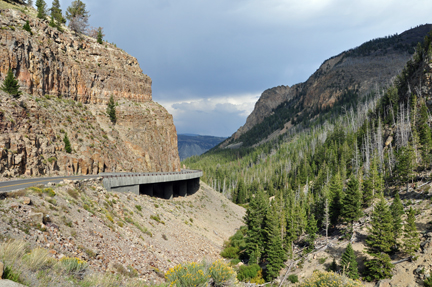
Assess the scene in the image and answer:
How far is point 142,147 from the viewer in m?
50.8

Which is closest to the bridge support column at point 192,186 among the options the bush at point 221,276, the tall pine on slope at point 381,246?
the tall pine on slope at point 381,246

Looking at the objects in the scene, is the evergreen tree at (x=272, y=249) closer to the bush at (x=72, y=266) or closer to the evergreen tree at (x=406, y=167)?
the evergreen tree at (x=406, y=167)

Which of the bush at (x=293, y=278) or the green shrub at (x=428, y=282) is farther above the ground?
the green shrub at (x=428, y=282)

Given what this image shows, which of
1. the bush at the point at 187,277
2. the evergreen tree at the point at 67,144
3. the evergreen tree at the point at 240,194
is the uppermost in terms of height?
the evergreen tree at the point at 67,144

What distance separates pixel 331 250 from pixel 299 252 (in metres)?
6.35

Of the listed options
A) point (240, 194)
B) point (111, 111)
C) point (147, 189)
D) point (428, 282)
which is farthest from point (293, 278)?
point (240, 194)

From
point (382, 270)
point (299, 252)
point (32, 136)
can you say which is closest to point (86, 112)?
point (32, 136)

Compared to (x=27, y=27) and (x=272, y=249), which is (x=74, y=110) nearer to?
(x=27, y=27)

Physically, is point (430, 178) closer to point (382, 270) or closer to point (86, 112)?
point (382, 270)

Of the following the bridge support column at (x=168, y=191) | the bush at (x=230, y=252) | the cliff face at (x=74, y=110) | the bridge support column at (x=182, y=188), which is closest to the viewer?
the cliff face at (x=74, y=110)

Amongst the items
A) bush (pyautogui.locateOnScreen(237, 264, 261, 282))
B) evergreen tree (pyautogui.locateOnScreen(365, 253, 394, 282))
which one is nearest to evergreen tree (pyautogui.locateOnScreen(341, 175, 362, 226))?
evergreen tree (pyautogui.locateOnScreen(365, 253, 394, 282))

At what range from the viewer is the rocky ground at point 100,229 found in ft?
39.9

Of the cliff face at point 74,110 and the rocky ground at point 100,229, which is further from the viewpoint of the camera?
the cliff face at point 74,110

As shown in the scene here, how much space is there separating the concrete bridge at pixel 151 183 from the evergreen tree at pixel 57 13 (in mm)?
40674
